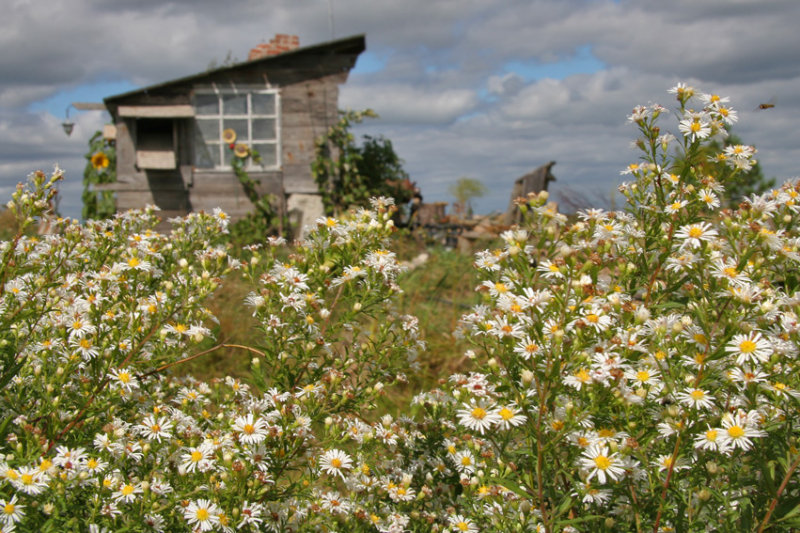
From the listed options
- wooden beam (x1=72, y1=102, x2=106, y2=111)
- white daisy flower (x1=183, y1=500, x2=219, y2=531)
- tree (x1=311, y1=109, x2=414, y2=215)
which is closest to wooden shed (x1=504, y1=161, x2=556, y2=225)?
tree (x1=311, y1=109, x2=414, y2=215)

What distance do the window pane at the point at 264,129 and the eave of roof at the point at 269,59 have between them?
3.00 ft

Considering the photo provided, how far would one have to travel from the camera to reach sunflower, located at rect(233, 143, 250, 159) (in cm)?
1105

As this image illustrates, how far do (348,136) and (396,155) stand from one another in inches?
49.9

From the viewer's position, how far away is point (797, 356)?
1631mm

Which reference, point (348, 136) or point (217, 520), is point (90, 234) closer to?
point (217, 520)

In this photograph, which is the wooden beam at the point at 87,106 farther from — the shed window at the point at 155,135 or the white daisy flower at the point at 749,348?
the white daisy flower at the point at 749,348

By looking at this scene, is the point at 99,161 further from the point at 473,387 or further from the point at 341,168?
the point at 473,387

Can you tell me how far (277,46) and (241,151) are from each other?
6.71 feet

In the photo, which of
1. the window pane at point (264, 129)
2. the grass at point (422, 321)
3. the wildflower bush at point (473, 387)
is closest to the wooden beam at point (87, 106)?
the window pane at point (264, 129)

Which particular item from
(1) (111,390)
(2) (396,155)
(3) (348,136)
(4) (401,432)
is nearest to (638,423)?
(4) (401,432)

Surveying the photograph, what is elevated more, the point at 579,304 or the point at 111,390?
the point at 579,304

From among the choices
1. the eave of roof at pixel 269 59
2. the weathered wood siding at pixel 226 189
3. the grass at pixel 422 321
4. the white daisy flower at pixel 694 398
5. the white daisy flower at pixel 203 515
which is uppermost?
the eave of roof at pixel 269 59

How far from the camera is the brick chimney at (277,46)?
1148 cm

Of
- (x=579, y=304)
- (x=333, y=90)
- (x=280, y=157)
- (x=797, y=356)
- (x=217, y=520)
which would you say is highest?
(x=333, y=90)
